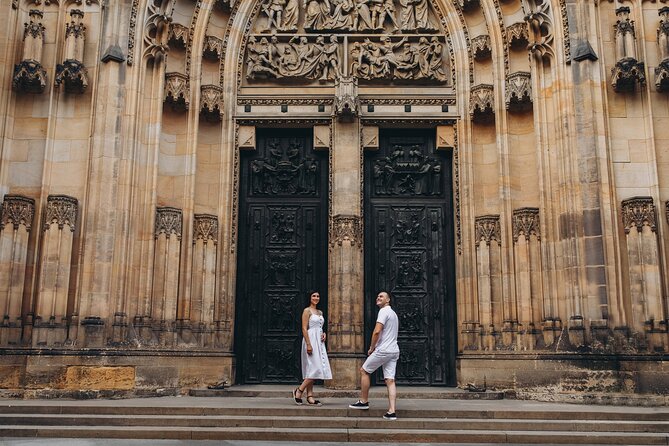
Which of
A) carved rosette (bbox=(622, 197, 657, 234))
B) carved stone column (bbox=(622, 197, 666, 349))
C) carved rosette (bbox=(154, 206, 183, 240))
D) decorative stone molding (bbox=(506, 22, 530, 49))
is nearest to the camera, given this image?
carved stone column (bbox=(622, 197, 666, 349))

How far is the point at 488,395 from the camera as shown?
13305 millimetres

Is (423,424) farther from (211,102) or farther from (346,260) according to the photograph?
(211,102)

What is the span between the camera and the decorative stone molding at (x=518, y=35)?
14805 mm

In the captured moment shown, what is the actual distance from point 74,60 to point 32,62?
802mm

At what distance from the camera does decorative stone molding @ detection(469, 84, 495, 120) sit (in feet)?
49.6

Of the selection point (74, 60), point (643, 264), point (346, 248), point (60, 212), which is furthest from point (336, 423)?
point (74, 60)

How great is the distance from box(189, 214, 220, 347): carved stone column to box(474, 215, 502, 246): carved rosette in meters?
5.56

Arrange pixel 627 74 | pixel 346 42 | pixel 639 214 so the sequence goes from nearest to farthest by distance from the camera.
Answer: pixel 639 214
pixel 627 74
pixel 346 42

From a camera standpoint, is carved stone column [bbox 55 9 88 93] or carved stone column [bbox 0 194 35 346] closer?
carved stone column [bbox 0 194 35 346]

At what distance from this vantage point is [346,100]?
1534 centimetres

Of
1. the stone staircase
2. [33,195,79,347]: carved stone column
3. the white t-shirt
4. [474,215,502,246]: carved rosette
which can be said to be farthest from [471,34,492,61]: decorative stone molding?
[33,195,79,347]: carved stone column

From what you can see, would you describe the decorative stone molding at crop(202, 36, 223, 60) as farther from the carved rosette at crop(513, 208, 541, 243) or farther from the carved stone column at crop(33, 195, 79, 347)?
the carved rosette at crop(513, 208, 541, 243)

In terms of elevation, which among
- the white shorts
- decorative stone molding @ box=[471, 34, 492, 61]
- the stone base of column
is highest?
decorative stone molding @ box=[471, 34, 492, 61]

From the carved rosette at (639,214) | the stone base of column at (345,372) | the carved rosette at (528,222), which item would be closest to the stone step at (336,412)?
the stone base of column at (345,372)
